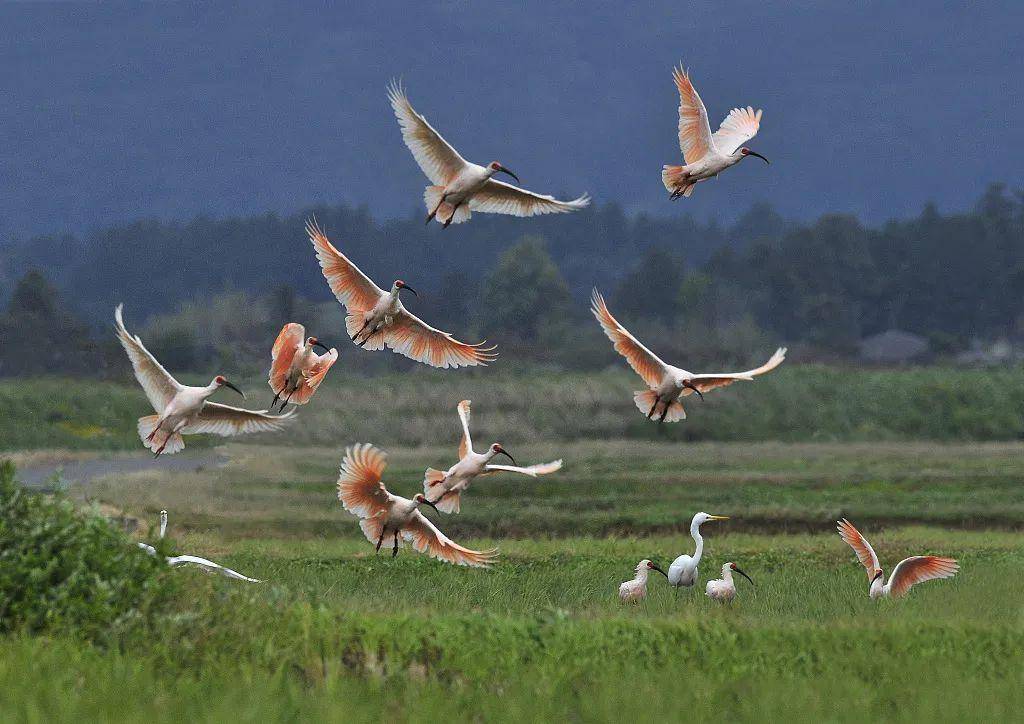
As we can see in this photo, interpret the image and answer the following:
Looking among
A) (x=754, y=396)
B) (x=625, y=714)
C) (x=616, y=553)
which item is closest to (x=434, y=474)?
(x=616, y=553)

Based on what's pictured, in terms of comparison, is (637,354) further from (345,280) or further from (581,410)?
(581,410)

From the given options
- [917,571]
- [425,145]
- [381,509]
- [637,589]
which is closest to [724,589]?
[637,589]

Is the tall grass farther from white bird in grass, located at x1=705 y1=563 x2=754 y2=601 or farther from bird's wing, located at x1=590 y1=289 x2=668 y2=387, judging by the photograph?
white bird in grass, located at x1=705 y1=563 x2=754 y2=601

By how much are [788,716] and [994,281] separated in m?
101

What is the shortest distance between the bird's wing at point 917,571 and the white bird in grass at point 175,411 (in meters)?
5.55

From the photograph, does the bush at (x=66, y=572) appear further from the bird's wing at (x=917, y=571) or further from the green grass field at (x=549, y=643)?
the bird's wing at (x=917, y=571)

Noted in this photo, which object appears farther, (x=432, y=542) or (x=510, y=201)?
(x=432, y=542)

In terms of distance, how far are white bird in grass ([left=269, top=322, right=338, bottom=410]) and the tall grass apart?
33.2m

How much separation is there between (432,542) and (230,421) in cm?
218

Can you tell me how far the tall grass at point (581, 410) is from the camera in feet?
160

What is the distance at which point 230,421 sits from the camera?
13.9 meters

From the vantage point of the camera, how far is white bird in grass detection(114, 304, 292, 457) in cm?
1327

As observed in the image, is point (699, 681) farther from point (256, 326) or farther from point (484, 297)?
point (484, 297)

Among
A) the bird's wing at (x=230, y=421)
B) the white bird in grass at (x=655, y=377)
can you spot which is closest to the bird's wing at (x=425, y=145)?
the white bird in grass at (x=655, y=377)
